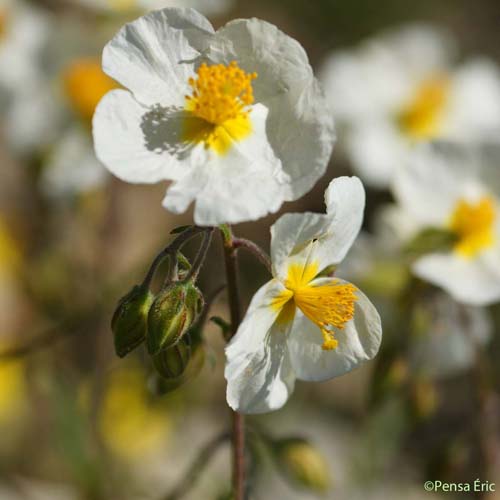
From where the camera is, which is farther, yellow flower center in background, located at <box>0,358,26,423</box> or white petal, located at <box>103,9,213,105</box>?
yellow flower center in background, located at <box>0,358,26,423</box>

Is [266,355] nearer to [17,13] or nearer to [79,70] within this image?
[79,70]

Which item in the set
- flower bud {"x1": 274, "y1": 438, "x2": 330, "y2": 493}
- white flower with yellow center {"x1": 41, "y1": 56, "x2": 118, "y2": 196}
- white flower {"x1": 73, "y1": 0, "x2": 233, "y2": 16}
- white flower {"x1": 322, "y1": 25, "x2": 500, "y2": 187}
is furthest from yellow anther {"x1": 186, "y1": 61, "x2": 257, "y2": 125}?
white flower {"x1": 322, "y1": 25, "x2": 500, "y2": 187}

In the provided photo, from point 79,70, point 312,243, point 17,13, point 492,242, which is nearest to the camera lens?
point 312,243

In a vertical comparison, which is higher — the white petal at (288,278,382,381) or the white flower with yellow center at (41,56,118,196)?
the white petal at (288,278,382,381)

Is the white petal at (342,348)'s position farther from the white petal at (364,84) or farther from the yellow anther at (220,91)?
the white petal at (364,84)

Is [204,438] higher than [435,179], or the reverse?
[435,179]

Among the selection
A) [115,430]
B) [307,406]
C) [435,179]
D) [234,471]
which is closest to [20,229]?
[115,430]

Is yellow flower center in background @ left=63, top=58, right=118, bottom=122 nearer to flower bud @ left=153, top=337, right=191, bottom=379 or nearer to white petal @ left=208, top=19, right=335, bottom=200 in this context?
white petal @ left=208, top=19, right=335, bottom=200
